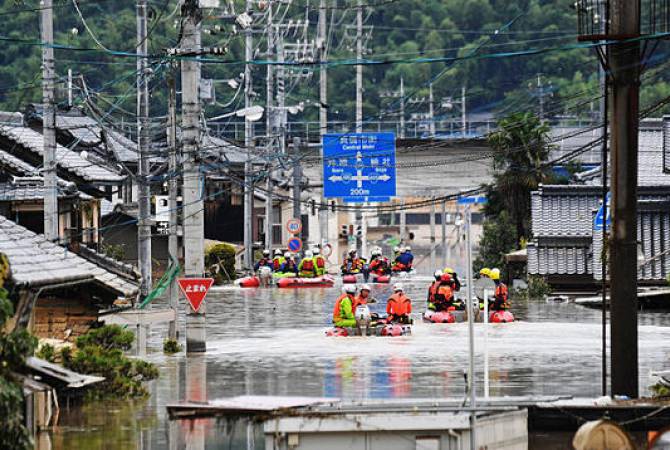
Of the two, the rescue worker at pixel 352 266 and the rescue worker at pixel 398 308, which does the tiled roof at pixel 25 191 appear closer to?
the rescue worker at pixel 398 308

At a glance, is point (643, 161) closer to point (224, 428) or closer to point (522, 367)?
point (522, 367)

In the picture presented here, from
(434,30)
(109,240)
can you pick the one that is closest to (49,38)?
(109,240)

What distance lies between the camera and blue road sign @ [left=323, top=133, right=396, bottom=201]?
207 ft

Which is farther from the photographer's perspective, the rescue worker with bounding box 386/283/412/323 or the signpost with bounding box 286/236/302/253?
the signpost with bounding box 286/236/302/253

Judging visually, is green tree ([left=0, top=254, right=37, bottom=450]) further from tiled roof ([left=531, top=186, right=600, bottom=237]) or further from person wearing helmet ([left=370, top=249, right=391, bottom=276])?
person wearing helmet ([left=370, top=249, right=391, bottom=276])

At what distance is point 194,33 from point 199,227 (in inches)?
162

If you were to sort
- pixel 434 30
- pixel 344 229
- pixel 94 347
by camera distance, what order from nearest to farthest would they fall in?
pixel 94 347
pixel 344 229
pixel 434 30

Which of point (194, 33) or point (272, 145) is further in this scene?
point (272, 145)

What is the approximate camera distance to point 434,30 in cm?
11119

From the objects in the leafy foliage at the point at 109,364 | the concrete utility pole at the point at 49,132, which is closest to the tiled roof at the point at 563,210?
the concrete utility pole at the point at 49,132

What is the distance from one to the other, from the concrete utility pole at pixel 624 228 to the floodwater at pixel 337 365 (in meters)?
2.01

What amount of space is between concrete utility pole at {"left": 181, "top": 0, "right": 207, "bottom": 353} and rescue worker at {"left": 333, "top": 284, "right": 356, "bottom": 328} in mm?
5337

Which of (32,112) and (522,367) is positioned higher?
(32,112)

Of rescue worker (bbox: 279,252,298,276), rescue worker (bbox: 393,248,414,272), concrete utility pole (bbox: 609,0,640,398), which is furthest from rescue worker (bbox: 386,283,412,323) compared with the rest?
rescue worker (bbox: 393,248,414,272)
